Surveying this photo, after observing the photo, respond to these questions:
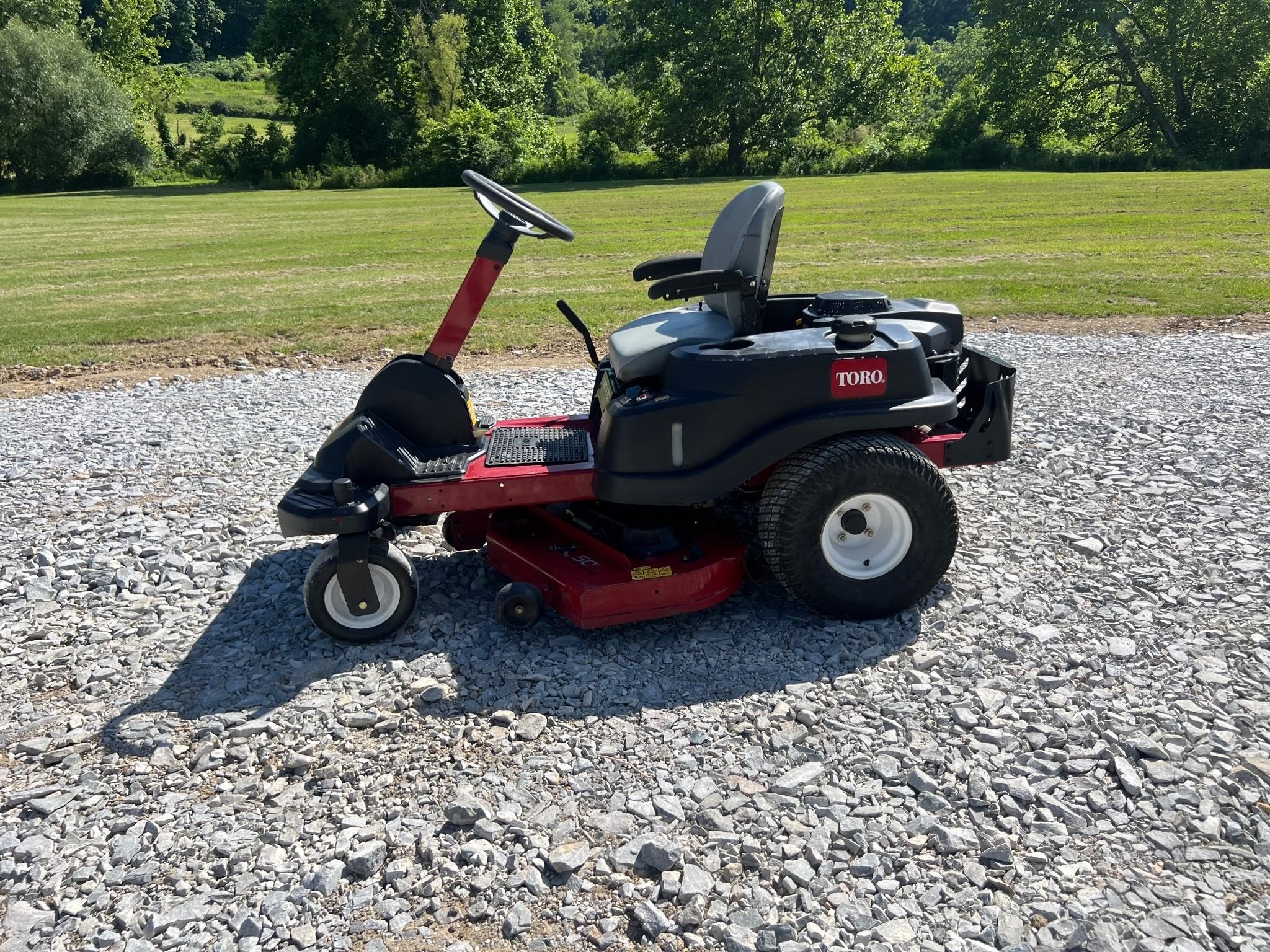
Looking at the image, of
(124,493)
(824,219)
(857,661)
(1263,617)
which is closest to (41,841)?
(857,661)

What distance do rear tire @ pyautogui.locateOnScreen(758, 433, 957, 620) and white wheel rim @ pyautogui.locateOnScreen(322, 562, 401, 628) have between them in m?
1.39

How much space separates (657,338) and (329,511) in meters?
1.40

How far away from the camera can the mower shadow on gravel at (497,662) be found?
137 inches

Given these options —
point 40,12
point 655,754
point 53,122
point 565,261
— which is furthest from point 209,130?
point 655,754

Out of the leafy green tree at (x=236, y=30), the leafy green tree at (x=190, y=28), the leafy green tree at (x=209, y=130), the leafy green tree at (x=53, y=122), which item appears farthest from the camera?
the leafy green tree at (x=236, y=30)

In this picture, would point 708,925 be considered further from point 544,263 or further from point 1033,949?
point 544,263

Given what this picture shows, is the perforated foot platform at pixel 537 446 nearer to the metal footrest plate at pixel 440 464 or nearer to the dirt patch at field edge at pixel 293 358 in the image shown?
the metal footrest plate at pixel 440 464

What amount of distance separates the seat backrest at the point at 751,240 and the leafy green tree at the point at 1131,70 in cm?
3532

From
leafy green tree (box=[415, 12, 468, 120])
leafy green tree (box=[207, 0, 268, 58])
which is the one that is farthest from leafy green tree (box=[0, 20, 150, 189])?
leafy green tree (box=[207, 0, 268, 58])

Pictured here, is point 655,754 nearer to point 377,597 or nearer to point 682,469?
point 682,469

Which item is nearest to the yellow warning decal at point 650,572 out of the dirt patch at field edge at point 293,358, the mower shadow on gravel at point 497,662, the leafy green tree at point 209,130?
the mower shadow on gravel at point 497,662

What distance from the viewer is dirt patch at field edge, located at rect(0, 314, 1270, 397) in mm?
8484

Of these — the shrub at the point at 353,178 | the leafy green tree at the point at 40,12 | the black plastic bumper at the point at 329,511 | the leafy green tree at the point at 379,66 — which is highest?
the leafy green tree at the point at 40,12

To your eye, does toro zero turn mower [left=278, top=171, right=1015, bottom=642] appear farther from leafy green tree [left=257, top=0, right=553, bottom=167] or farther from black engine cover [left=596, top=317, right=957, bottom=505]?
leafy green tree [left=257, top=0, right=553, bottom=167]
